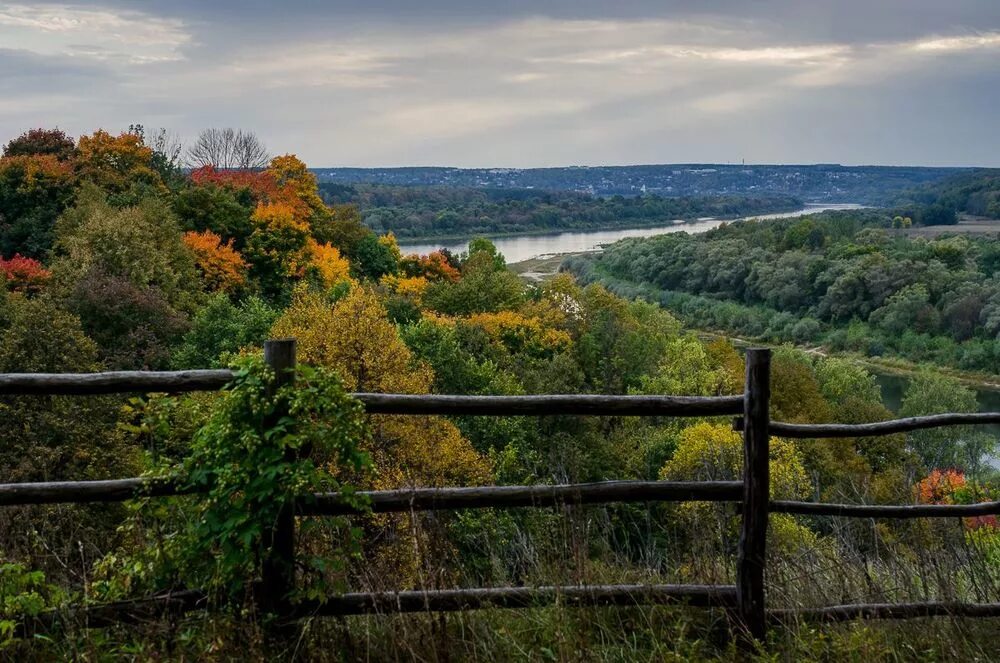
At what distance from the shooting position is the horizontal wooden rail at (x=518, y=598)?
415 centimetres

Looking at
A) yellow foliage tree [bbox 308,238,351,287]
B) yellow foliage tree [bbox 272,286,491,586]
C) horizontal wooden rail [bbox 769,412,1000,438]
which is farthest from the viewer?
yellow foliage tree [bbox 308,238,351,287]

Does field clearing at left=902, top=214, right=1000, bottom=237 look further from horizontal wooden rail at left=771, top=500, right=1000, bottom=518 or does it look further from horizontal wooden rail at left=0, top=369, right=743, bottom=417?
horizontal wooden rail at left=0, top=369, right=743, bottom=417

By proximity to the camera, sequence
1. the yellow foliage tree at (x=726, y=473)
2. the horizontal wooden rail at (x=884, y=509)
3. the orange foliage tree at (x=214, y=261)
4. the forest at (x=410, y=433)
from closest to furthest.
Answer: the forest at (x=410, y=433) < the horizontal wooden rail at (x=884, y=509) < the yellow foliage tree at (x=726, y=473) < the orange foliage tree at (x=214, y=261)

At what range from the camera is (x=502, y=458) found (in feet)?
84.8

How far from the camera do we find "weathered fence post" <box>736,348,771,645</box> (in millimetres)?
4406

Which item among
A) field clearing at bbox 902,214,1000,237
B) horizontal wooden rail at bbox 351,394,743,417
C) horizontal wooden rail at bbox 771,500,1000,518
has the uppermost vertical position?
horizontal wooden rail at bbox 351,394,743,417

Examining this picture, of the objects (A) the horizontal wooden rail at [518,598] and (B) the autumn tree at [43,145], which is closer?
(A) the horizontal wooden rail at [518,598]

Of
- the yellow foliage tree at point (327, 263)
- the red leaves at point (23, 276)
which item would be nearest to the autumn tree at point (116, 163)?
the yellow foliage tree at point (327, 263)

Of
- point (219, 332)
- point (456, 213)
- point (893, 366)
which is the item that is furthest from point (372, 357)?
point (456, 213)

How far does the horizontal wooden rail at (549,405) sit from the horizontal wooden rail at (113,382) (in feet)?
2.25

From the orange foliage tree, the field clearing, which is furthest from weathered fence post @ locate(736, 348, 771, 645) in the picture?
the field clearing

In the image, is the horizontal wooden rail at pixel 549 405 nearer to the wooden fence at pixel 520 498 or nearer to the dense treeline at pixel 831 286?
the wooden fence at pixel 520 498

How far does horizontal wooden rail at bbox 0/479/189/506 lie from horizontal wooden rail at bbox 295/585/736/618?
0.83 metres

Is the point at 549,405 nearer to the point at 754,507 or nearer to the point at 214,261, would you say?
the point at 754,507
